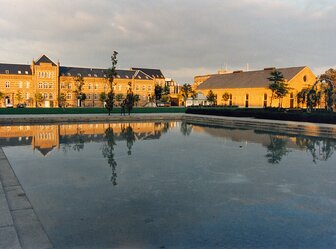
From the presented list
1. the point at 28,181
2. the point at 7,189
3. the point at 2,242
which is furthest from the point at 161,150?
the point at 2,242

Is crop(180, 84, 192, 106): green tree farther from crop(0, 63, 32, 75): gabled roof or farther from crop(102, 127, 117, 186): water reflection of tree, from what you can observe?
crop(102, 127, 117, 186): water reflection of tree

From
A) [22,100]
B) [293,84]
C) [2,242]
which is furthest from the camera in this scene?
[22,100]

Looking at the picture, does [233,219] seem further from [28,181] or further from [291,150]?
[291,150]

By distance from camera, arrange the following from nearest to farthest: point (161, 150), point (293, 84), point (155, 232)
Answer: point (155, 232) → point (161, 150) → point (293, 84)

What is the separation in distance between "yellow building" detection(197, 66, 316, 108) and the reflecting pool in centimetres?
4684

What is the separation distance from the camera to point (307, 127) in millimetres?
21969

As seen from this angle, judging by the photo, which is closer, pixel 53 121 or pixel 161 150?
pixel 161 150

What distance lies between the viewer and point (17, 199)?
6.08 meters

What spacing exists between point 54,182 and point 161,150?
5873mm

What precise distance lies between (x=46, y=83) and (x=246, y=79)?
4471 centimetres

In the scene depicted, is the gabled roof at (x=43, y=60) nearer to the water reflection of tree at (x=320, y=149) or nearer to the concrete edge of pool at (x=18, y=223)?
the water reflection of tree at (x=320, y=149)

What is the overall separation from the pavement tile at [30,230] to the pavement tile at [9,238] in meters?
0.11

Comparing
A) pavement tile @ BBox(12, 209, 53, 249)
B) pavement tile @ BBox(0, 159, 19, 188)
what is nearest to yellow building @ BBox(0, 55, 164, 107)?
pavement tile @ BBox(0, 159, 19, 188)

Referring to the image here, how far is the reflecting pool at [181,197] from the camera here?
15.5 feet
